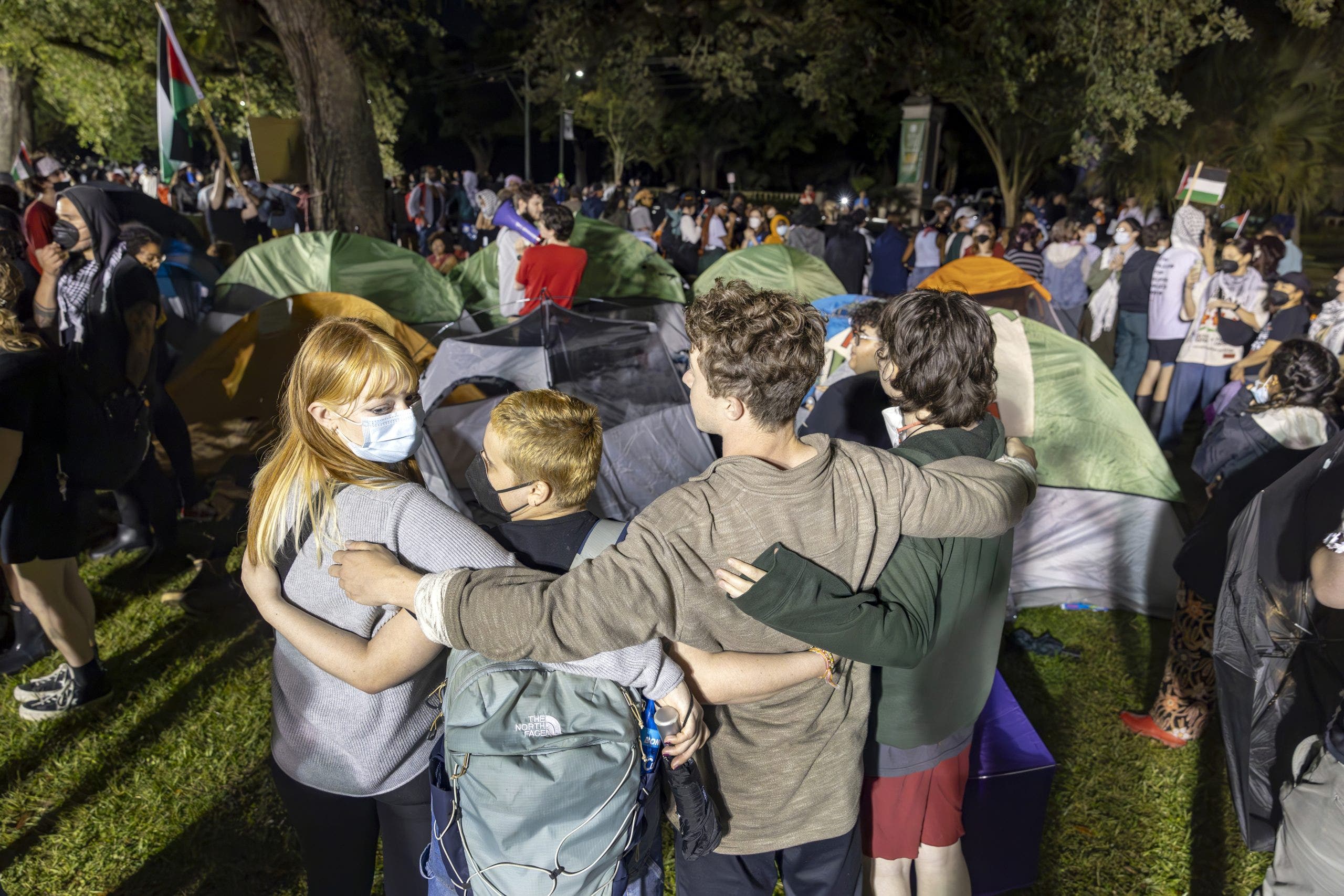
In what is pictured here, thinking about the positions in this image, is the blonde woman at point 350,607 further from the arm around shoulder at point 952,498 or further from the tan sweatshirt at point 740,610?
the arm around shoulder at point 952,498

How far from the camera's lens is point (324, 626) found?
60.8 inches

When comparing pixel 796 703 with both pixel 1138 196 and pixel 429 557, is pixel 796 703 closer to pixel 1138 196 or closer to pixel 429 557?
pixel 429 557

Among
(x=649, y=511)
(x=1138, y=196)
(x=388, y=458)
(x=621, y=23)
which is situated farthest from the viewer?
(x=1138, y=196)

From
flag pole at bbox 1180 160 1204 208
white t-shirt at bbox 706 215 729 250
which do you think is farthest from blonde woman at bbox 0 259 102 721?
white t-shirt at bbox 706 215 729 250

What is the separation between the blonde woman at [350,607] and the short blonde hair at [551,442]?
18cm

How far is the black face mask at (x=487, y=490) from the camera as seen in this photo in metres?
1.69

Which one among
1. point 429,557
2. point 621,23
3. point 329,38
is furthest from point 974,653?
point 621,23

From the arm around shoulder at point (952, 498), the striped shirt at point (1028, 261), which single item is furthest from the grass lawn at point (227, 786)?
the striped shirt at point (1028, 261)

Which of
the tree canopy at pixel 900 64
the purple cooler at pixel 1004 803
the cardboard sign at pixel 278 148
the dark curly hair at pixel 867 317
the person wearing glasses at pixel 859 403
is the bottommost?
the purple cooler at pixel 1004 803

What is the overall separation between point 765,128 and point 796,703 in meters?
33.4

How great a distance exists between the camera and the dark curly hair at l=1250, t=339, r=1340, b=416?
3.22 metres

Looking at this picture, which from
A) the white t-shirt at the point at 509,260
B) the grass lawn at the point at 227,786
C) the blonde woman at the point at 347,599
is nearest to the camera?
the blonde woman at the point at 347,599

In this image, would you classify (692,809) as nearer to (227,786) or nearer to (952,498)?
(952,498)

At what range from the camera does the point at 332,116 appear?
8.04 metres
